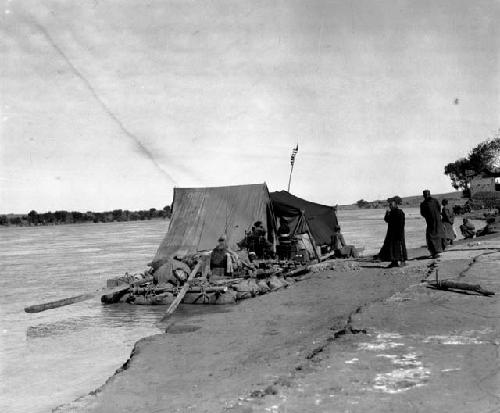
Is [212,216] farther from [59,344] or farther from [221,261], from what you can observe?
A: [59,344]

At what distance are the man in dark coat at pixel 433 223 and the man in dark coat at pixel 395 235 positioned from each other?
856 millimetres

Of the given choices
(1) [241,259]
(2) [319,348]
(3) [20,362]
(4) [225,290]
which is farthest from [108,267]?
(2) [319,348]

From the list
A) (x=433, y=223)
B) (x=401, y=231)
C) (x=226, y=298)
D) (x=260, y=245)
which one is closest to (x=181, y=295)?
(x=226, y=298)

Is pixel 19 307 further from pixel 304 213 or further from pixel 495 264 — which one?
pixel 495 264

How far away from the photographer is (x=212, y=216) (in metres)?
17.7

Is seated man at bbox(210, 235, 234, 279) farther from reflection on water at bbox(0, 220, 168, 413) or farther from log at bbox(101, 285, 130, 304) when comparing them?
log at bbox(101, 285, 130, 304)

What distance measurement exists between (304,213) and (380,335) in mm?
12132

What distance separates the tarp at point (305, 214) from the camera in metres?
18.2

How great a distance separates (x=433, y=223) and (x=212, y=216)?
7786 mm

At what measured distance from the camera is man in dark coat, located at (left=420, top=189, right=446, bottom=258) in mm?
12399

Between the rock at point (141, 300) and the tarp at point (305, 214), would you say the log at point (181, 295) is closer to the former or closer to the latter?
the rock at point (141, 300)

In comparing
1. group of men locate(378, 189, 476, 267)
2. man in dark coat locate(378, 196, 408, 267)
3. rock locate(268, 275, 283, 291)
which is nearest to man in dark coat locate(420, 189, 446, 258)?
group of men locate(378, 189, 476, 267)

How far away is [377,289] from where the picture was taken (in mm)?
10469

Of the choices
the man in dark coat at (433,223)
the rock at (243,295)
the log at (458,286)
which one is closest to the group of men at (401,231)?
the man in dark coat at (433,223)
